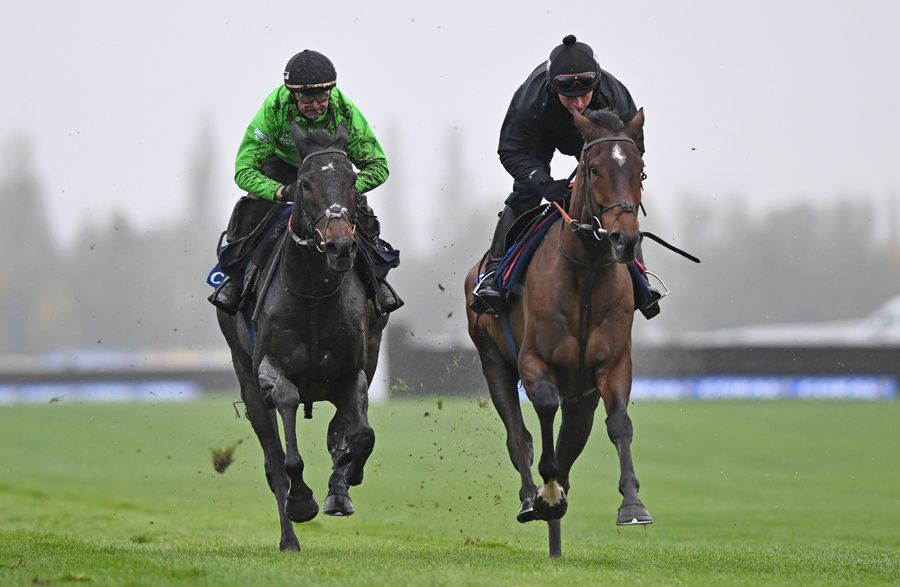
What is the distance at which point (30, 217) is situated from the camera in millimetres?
60094

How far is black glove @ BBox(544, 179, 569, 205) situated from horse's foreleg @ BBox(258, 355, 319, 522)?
1.98m

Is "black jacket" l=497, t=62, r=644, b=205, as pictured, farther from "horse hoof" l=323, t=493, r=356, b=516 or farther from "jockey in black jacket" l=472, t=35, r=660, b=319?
"horse hoof" l=323, t=493, r=356, b=516

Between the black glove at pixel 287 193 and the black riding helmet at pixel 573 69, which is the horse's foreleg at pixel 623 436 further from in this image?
the black glove at pixel 287 193

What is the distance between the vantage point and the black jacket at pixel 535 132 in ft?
32.3

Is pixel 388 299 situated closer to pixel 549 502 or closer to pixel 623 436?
pixel 549 502

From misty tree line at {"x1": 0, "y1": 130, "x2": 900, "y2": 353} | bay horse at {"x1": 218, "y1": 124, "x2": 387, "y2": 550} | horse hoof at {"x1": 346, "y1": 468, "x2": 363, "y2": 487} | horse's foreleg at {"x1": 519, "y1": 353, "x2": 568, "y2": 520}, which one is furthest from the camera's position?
misty tree line at {"x1": 0, "y1": 130, "x2": 900, "y2": 353}

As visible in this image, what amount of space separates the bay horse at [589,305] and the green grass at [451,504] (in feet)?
2.03

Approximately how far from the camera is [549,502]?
28.7 feet

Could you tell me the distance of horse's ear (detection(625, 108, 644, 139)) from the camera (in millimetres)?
8555

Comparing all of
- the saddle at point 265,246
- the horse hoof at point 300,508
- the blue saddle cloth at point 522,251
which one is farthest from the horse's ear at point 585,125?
the horse hoof at point 300,508

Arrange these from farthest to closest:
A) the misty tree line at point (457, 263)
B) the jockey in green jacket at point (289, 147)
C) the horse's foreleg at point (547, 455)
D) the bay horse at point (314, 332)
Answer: the misty tree line at point (457, 263)
the jockey in green jacket at point (289, 147)
the bay horse at point (314, 332)
the horse's foreleg at point (547, 455)

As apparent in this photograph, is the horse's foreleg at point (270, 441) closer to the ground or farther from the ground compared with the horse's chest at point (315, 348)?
closer to the ground

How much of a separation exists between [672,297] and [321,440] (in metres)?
23.1

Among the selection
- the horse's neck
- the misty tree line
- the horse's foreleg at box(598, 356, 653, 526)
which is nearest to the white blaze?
the horse's foreleg at box(598, 356, 653, 526)
